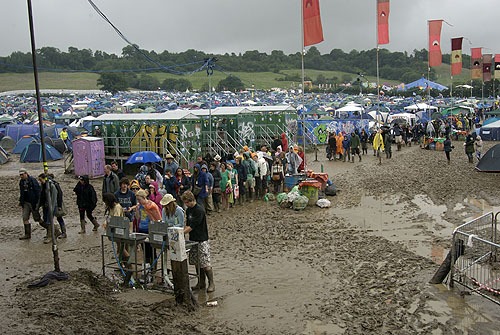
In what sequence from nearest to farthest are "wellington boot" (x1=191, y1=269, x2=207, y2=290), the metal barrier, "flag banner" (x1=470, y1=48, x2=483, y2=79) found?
1. the metal barrier
2. "wellington boot" (x1=191, y1=269, x2=207, y2=290)
3. "flag banner" (x1=470, y1=48, x2=483, y2=79)

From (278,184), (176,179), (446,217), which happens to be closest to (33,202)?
(176,179)

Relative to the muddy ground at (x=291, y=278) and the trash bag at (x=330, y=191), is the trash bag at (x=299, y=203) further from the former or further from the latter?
the trash bag at (x=330, y=191)

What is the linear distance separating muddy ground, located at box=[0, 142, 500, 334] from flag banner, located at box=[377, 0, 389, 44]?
12.6 meters

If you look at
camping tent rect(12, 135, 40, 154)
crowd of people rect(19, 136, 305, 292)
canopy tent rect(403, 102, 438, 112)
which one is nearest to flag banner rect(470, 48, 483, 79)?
canopy tent rect(403, 102, 438, 112)

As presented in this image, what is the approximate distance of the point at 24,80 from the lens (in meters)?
126

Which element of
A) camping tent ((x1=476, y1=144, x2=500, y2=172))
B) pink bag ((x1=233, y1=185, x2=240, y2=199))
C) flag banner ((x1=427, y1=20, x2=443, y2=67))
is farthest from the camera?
flag banner ((x1=427, y1=20, x2=443, y2=67))

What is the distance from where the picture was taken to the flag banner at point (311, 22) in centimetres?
1775

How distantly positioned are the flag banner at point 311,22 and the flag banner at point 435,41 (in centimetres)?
1741

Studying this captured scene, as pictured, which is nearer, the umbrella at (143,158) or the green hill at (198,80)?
the umbrella at (143,158)

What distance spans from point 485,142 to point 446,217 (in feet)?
81.6

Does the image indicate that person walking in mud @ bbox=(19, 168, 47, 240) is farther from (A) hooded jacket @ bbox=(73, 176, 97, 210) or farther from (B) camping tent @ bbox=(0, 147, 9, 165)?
(B) camping tent @ bbox=(0, 147, 9, 165)

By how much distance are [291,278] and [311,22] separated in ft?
36.8

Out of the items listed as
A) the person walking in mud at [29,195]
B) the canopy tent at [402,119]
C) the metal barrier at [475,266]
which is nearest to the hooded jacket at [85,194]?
the person walking in mud at [29,195]

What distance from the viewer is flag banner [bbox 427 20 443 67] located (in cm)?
3247
